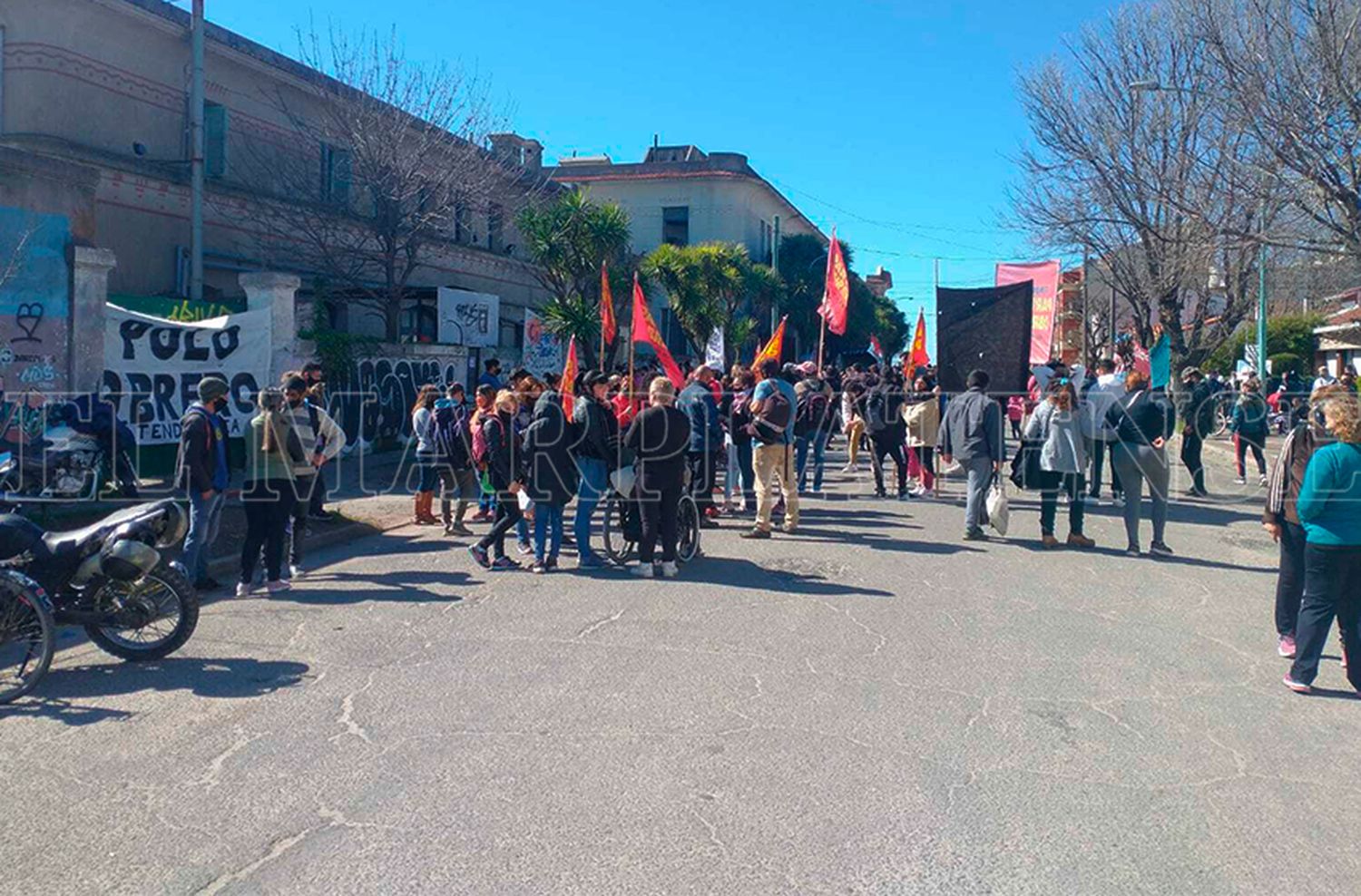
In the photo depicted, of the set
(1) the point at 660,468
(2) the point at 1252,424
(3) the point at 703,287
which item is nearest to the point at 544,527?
(1) the point at 660,468

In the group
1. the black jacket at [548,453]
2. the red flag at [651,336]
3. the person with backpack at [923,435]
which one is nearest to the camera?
the black jacket at [548,453]

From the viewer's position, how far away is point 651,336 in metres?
13.6

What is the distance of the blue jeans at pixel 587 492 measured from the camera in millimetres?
9617

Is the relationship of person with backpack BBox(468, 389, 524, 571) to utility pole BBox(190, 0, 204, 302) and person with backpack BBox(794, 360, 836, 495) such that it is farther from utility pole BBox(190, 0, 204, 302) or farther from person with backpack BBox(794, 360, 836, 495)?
utility pole BBox(190, 0, 204, 302)

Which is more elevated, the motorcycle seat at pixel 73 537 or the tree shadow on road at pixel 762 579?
the motorcycle seat at pixel 73 537

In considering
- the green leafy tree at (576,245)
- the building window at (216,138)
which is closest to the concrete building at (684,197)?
the green leafy tree at (576,245)

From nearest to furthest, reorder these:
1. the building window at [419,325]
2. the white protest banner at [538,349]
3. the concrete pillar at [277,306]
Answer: the concrete pillar at [277,306]
the white protest banner at [538,349]
the building window at [419,325]

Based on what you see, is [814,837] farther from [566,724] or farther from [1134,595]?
[1134,595]

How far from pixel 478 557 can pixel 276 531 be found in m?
1.80

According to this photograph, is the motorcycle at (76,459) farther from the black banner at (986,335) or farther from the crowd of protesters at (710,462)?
the black banner at (986,335)

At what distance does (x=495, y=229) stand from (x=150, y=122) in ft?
38.2

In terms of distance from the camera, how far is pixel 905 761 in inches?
199

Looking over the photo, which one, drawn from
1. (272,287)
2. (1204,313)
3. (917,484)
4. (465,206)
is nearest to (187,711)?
(272,287)

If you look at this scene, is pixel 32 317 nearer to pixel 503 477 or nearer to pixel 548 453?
pixel 503 477
